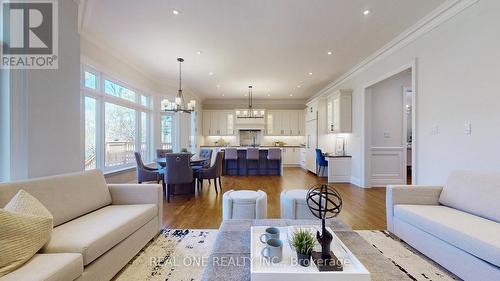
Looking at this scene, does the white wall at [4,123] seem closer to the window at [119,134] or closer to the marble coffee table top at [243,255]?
the marble coffee table top at [243,255]

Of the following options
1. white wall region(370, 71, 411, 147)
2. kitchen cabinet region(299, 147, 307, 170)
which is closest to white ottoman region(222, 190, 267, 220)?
white wall region(370, 71, 411, 147)

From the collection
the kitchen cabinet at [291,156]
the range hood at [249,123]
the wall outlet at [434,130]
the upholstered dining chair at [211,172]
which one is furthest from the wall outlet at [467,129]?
the range hood at [249,123]

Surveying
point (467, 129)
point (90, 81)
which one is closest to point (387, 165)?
point (467, 129)

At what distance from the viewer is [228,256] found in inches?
54.6

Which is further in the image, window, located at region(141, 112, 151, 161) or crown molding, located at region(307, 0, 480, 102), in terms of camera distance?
window, located at region(141, 112, 151, 161)

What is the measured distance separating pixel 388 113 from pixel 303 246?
509 cm

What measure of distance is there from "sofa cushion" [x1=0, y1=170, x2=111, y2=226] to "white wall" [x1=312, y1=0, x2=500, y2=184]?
427 cm

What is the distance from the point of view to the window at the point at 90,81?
3.93m

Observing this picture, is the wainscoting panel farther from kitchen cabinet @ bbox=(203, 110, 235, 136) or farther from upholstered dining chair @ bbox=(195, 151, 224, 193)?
kitchen cabinet @ bbox=(203, 110, 235, 136)

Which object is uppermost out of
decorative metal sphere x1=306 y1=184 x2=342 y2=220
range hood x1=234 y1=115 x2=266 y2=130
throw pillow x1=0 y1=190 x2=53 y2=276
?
range hood x1=234 y1=115 x2=266 y2=130

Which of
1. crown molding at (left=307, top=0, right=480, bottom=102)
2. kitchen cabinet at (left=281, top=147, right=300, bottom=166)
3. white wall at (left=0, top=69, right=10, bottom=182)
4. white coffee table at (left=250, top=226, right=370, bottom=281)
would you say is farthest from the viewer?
kitchen cabinet at (left=281, top=147, right=300, bottom=166)

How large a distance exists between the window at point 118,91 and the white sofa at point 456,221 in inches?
206

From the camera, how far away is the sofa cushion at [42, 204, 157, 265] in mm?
1504

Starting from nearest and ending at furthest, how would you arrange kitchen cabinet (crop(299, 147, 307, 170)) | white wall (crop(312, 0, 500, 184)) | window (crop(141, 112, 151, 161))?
white wall (crop(312, 0, 500, 184)), window (crop(141, 112, 151, 161)), kitchen cabinet (crop(299, 147, 307, 170))
